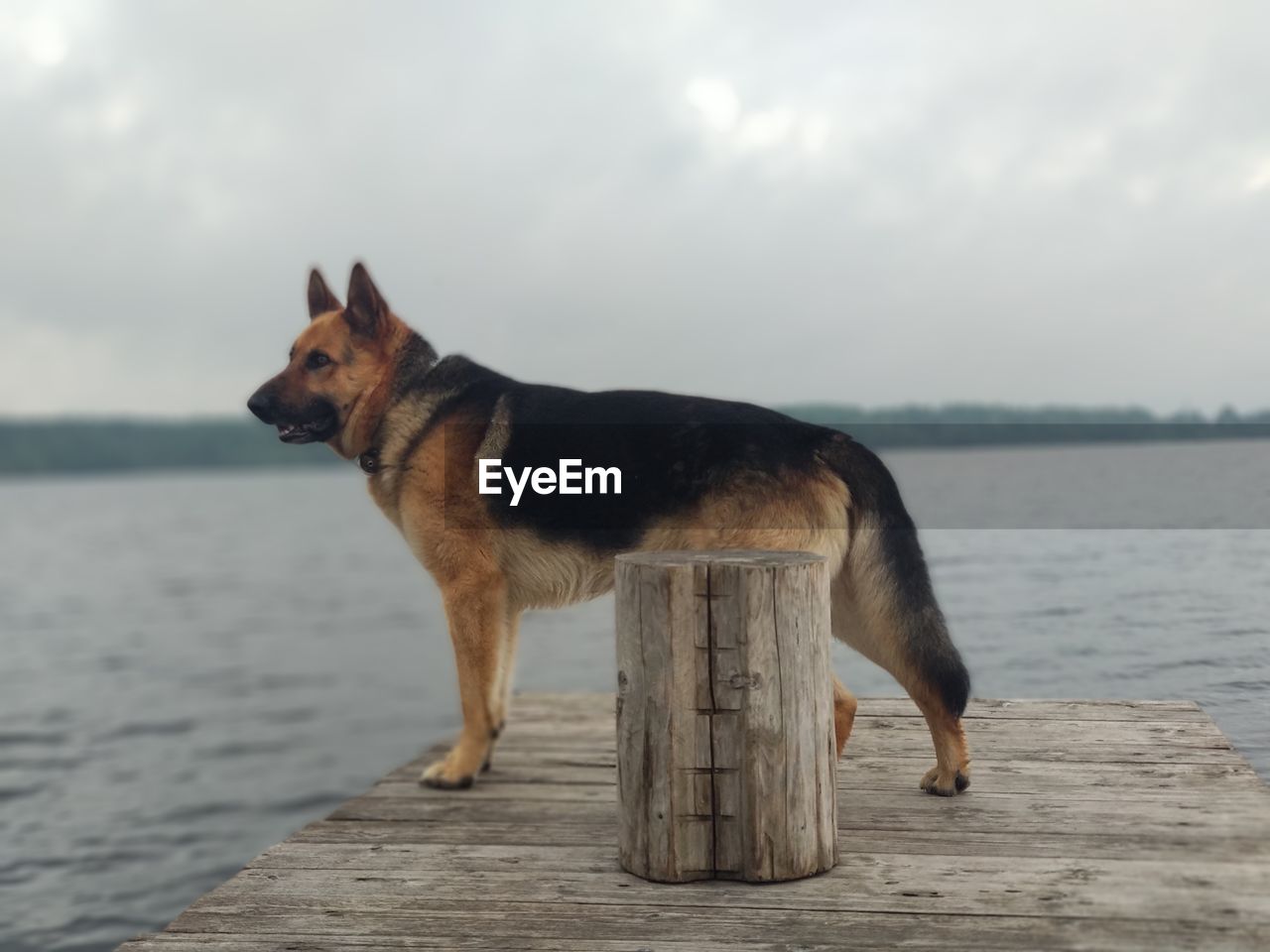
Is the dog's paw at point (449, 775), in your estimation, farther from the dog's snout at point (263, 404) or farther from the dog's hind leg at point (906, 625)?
the dog's hind leg at point (906, 625)

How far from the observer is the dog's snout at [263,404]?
484 centimetres

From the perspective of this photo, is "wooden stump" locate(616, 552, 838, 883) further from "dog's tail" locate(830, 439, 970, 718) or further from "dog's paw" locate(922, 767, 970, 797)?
"dog's paw" locate(922, 767, 970, 797)

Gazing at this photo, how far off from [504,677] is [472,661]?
0.30 meters

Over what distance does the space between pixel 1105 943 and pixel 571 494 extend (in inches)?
97.2

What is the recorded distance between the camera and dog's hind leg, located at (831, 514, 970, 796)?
13.1 feet

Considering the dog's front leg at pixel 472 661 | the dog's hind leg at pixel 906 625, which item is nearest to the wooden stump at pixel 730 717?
the dog's hind leg at pixel 906 625

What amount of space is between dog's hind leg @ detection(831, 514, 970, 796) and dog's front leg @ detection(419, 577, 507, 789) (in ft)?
4.79

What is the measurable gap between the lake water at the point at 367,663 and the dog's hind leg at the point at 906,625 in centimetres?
32

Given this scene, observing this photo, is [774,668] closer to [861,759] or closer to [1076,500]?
[861,759]

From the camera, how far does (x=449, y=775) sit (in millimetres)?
4801

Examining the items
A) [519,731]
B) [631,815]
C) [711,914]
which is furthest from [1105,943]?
[519,731]

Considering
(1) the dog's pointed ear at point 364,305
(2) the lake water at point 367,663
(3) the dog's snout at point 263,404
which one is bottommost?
(2) the lake water at point 367,663

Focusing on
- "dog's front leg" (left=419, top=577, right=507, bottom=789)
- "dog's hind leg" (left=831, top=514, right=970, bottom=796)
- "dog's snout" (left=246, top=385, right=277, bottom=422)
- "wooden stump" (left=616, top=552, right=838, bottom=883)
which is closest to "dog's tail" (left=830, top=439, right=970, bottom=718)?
"dog's hind leg" (left=831, top=514, right=970, bottom=796)

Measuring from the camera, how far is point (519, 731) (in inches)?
225
